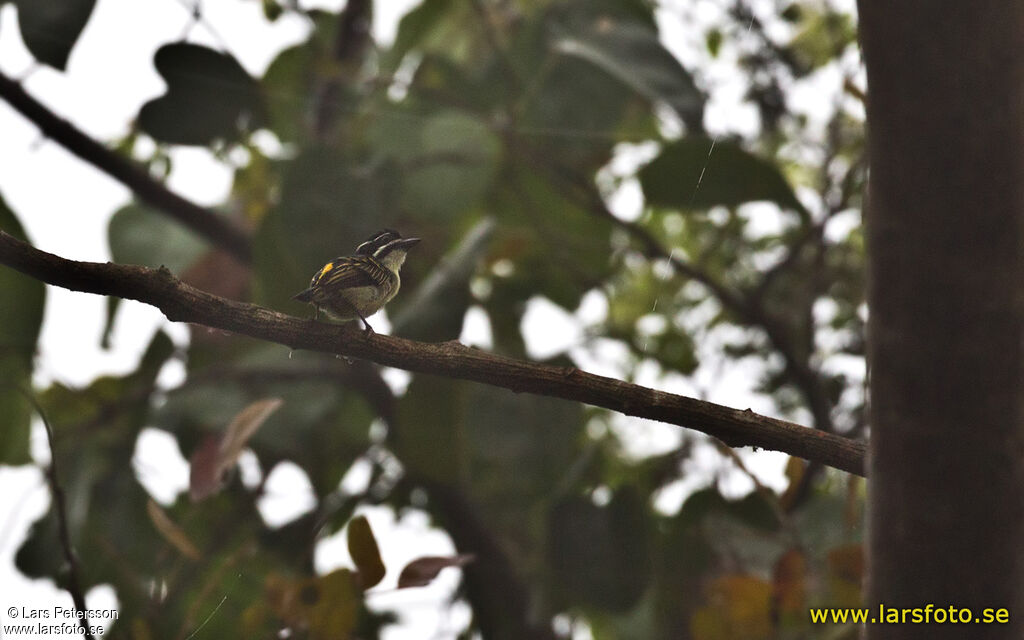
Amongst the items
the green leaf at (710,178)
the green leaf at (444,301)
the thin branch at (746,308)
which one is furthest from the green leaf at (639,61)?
the green leaf at (444,301)

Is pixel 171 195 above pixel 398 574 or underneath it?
above

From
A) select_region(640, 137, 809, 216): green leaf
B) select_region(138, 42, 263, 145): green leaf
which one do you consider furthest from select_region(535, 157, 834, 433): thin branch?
select_region(138, 42, 263, 145): green leaf

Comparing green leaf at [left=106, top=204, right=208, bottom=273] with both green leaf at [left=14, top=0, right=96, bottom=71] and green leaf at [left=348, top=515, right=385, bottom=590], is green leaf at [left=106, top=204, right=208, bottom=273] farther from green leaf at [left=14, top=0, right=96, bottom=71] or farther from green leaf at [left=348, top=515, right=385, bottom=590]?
green leaf at [left=348, top=515, right=385, bottom=590]

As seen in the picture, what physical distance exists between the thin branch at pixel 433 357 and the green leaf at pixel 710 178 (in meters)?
0.65

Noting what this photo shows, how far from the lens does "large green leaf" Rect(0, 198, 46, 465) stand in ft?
2.44

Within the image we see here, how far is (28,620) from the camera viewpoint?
2.34 feet

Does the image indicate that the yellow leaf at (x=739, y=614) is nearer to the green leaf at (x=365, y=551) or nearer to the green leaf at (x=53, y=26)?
the green leaf at (x=365, y=551)

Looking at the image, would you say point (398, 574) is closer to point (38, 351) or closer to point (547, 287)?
point (38, 351)

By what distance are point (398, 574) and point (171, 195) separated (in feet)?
3.14

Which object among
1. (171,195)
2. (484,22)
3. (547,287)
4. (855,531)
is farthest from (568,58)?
(855,531)

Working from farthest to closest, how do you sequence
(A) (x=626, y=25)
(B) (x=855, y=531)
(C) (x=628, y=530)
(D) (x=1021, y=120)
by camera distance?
(A) (x=626, y=25) < (C) (x=628, y=530) < (B) (x=855, y=531) < (D) (x=1021, y=120)

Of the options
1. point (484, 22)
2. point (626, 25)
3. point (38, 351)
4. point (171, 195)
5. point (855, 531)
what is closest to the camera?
point (38, 351)

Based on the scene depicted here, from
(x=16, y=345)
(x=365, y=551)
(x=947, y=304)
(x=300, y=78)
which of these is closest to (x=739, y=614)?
(x=365, y=551)

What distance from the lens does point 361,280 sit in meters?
0.76
